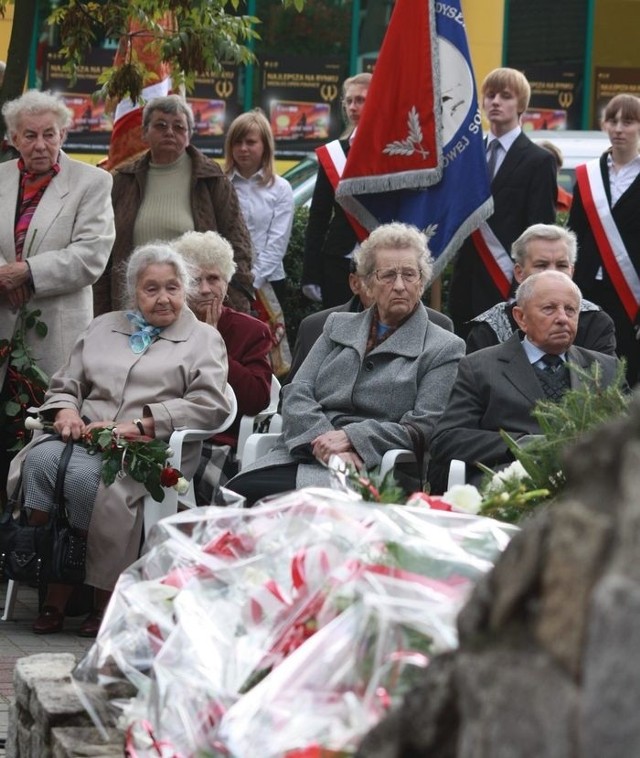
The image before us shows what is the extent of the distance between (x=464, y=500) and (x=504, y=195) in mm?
5205

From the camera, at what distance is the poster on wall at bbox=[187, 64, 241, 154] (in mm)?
19031

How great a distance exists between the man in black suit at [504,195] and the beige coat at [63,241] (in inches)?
81.2

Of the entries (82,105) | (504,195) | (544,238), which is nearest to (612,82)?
(82,105)

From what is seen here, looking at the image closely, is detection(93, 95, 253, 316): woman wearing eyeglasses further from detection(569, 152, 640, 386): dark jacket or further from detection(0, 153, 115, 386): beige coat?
detection(569, 152, 640, 386): dark jacket

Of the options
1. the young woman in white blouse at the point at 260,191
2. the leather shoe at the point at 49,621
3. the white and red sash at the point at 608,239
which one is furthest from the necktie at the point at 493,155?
the leather shoe at the point at 49,621

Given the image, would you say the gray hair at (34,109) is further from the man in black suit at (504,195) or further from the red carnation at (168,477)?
the man in black suit at (504,195)

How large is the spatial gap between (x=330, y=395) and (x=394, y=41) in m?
2.79

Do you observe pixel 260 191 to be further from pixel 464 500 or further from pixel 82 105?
pixel 82 105

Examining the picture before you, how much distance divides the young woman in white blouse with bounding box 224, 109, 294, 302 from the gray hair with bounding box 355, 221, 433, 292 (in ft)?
8.49

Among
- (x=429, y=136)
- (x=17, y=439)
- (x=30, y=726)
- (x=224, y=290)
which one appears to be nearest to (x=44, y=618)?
(x=17, y=439)

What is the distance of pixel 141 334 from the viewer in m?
7.11

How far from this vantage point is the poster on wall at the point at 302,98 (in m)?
19.5

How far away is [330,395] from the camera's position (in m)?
6.86

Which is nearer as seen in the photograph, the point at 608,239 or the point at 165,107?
the point at 165,107
